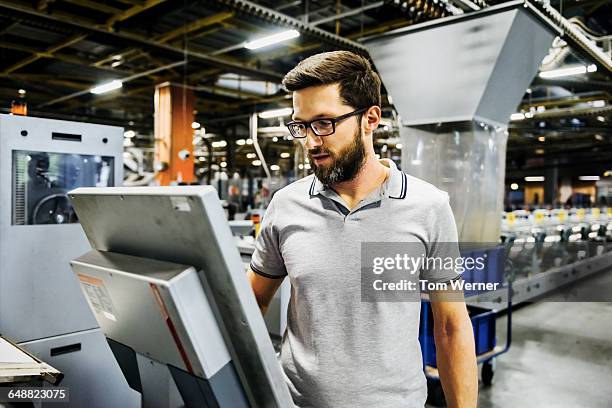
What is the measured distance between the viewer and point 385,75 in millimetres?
4008

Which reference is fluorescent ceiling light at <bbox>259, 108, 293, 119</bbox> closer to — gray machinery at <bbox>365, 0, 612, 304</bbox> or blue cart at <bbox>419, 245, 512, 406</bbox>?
gray machinery at <bbox>365, 0, 612, 304</bbox>

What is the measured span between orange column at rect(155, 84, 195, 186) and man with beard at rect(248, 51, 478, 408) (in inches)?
291

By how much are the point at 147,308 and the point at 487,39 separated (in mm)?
3299

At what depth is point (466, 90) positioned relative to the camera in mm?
3520

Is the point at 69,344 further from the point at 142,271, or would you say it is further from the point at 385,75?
the point at 385,75

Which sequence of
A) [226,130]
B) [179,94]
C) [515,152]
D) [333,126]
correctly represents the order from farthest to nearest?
[515,152] → [226,130] → [179,94] → [333,126]


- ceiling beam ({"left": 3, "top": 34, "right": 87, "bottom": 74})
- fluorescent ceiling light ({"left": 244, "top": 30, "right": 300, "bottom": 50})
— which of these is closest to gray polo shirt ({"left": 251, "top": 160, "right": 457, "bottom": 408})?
fluorescent ceiling light ({"left": 244, "top": 30, "right": 300, "bottom": 50})

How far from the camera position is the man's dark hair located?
1.02 meters

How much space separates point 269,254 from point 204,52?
6.79m

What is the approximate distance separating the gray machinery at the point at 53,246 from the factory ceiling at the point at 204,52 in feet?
7.77

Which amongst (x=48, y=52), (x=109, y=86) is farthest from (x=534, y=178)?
(x=48, y=52)

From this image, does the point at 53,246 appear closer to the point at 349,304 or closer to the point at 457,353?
the point at 349,304

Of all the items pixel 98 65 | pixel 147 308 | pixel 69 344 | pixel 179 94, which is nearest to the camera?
pixel 147 308

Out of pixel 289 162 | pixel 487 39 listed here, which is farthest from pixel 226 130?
pixel 487 39
